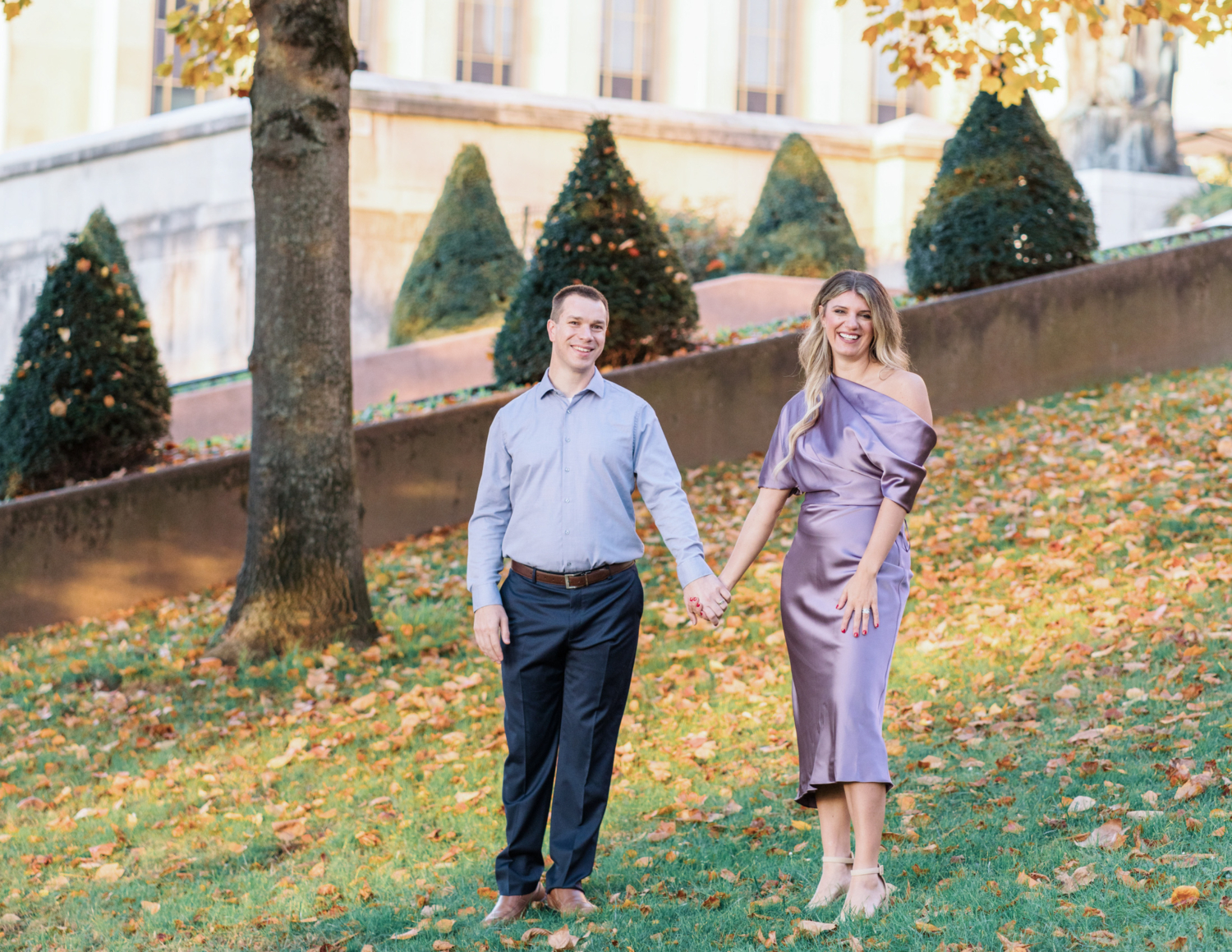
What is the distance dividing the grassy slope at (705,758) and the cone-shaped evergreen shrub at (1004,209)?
3298mm

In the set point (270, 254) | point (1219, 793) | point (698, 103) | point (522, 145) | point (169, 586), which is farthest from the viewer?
point (698, 103)

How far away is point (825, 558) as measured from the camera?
410 cm

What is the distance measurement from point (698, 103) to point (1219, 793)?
99.0 ft

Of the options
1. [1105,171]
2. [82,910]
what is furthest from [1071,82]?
[82,910]

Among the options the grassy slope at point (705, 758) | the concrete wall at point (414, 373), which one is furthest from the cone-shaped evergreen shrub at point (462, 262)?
the grassy slope at point (705, 758)

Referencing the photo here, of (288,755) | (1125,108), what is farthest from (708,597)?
(1125,108)

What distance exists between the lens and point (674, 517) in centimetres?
439

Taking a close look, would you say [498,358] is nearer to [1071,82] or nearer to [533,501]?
[533,501]

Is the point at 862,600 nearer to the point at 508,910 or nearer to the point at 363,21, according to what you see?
the point at 508,910

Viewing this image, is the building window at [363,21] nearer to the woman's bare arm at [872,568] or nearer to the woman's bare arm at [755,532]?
the woman's bare arm at [755,532]

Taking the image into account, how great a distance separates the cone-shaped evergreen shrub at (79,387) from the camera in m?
10.7

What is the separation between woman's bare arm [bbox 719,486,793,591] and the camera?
166 inches

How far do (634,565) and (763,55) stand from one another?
3228 cm

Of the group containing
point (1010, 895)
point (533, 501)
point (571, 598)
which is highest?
point (533, 501)
